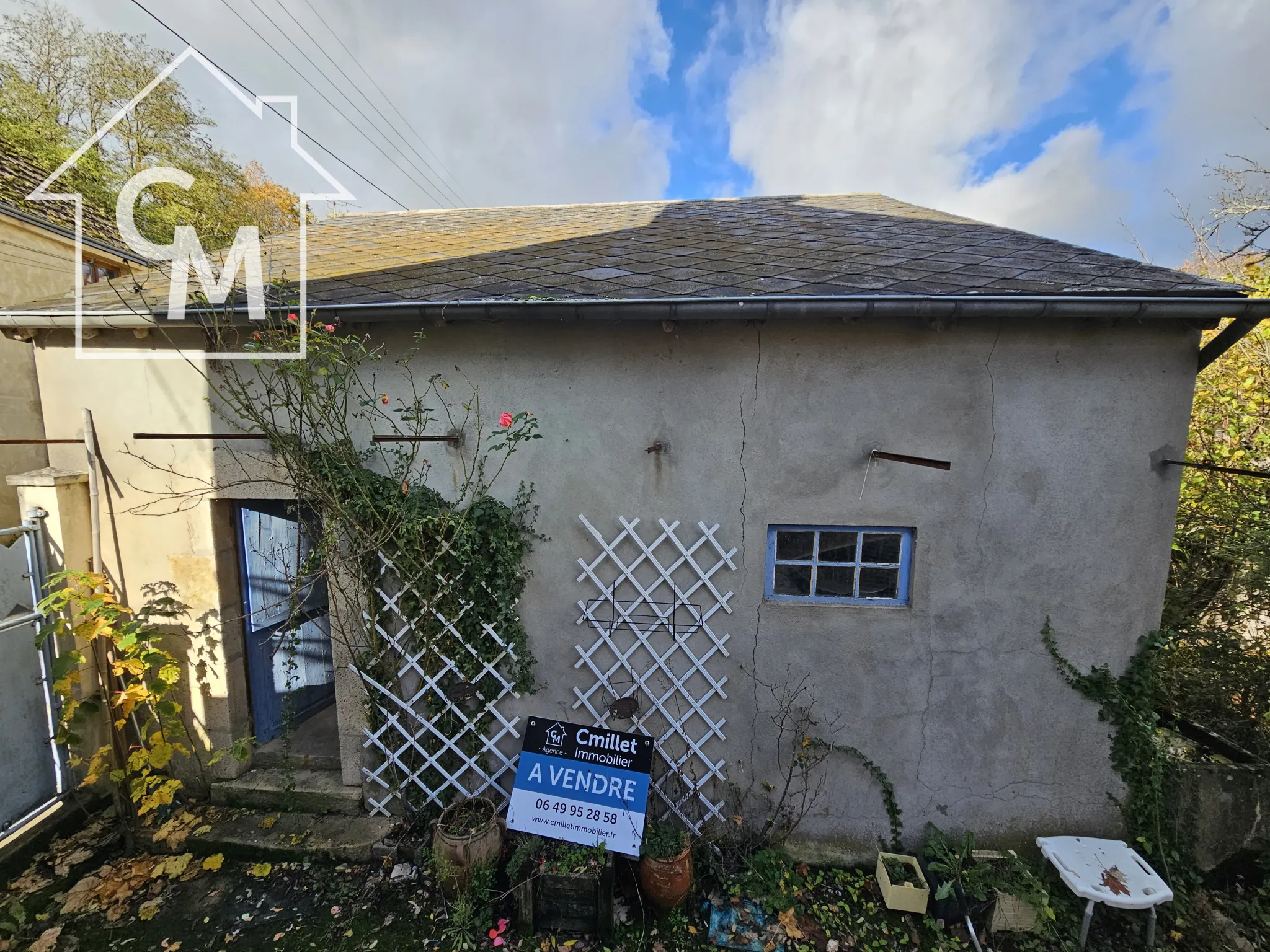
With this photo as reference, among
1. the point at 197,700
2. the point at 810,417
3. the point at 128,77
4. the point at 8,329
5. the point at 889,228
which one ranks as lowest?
the point at 197,700

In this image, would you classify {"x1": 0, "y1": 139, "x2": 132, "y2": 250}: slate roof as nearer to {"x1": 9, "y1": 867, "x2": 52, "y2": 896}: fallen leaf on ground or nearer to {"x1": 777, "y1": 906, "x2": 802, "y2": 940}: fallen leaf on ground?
{"x1": 9, "y1": 867, "x2": 52, "y2": 896}: fallen leaf on ground

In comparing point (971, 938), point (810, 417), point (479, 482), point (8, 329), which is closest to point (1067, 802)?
point (971, 938)

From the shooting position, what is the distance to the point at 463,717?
397 centimetres

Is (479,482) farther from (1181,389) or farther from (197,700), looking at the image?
(1181,389)

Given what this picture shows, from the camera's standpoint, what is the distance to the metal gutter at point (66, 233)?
7284 mm

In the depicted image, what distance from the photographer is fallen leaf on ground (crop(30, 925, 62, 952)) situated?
10.6 feet

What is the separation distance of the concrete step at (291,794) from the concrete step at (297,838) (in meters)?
0.08

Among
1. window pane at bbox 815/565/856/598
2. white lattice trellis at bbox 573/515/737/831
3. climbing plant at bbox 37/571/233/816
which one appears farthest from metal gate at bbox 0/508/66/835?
window pane at bbox 815/565/856/598

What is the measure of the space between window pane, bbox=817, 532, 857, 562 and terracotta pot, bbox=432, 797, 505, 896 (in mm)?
3094

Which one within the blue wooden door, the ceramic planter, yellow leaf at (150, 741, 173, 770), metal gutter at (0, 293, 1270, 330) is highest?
metal gutter at (0, 293, 1270, 330)

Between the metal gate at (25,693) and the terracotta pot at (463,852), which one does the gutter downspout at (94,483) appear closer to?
the metal gate at (25,693)

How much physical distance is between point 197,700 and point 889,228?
7663 millimetres

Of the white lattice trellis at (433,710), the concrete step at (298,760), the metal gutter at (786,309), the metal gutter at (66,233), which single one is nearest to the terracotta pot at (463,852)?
the white lattice trellis at (433,710)

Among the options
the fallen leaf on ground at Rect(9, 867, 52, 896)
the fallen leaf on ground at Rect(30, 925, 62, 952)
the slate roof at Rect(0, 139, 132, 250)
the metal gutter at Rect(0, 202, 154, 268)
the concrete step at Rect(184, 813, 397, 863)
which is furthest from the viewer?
the slate roof at Rect(0, 139, 132, 250)
